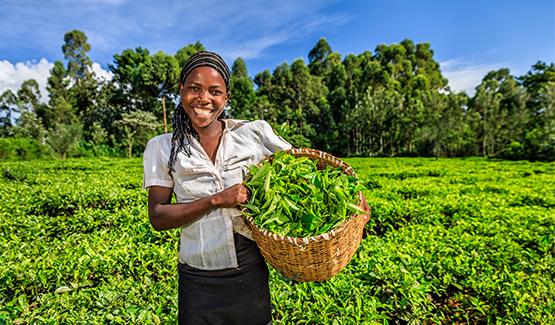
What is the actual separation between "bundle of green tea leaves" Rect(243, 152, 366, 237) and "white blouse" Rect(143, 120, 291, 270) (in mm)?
99

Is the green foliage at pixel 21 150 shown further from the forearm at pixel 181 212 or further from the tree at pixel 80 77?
the forearm at pixel 181 212

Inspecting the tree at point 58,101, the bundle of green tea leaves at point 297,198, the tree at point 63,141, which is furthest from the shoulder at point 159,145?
the tree at point 58,101

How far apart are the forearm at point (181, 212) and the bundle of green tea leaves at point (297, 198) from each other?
0.46ft

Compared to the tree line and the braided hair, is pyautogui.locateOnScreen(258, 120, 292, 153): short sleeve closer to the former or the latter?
the braided hair

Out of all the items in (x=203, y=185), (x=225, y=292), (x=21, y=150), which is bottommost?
(x=225, y=292)

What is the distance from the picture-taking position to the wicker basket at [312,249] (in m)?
1.13

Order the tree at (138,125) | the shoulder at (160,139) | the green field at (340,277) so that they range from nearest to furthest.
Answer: the shoulder at (160,139)
the green field at (340,277)
the tree at (138,125)

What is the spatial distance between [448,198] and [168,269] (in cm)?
443

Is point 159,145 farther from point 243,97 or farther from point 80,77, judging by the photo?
point 80,77

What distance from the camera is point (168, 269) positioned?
8.86ft

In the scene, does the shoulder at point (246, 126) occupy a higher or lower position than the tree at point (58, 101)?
lower

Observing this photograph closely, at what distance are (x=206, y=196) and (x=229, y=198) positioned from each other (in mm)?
101

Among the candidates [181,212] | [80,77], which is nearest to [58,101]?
[80,77]

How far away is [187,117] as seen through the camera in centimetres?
145
